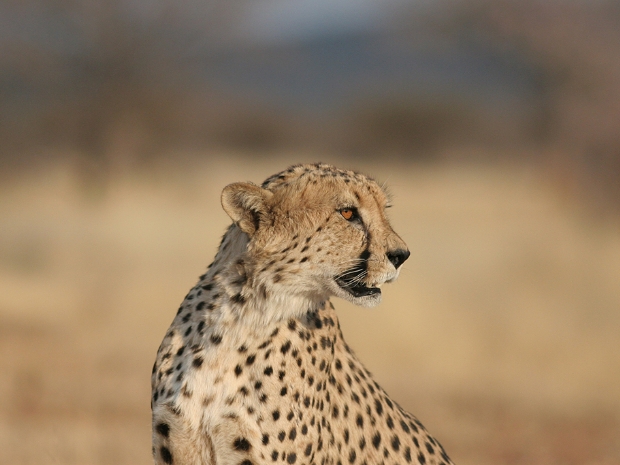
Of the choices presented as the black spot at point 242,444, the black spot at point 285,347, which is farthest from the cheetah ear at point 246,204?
the black spot at point 242,444

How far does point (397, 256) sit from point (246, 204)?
40 centimetres

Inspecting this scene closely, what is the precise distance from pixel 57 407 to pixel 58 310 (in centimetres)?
270

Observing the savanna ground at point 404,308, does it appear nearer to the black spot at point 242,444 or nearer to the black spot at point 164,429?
the black spot at point 242,444

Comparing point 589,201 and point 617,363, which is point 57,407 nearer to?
point 617,363

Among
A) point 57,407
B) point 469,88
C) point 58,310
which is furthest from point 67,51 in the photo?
point 469,88

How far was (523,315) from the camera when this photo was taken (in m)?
8.16

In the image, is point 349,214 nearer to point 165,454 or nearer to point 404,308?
point 165,454

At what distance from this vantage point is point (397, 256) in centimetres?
235

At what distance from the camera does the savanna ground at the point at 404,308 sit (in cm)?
515

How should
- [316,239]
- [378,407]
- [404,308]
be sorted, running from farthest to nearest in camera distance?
[404,308], [378,407], [316,239]

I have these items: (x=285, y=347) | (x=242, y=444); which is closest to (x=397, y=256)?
(x=285, y=347)

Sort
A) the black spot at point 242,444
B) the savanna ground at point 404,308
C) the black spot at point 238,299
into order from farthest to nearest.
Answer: the savanna ground at point 404,308, the black spot at point 238,299, the black spot at point 242,444

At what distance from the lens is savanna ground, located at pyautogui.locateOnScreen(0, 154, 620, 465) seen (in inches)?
203

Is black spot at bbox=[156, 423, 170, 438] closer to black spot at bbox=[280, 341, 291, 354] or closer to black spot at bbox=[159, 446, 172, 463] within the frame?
black spot at bbox=[159, 446, 172, 463]
